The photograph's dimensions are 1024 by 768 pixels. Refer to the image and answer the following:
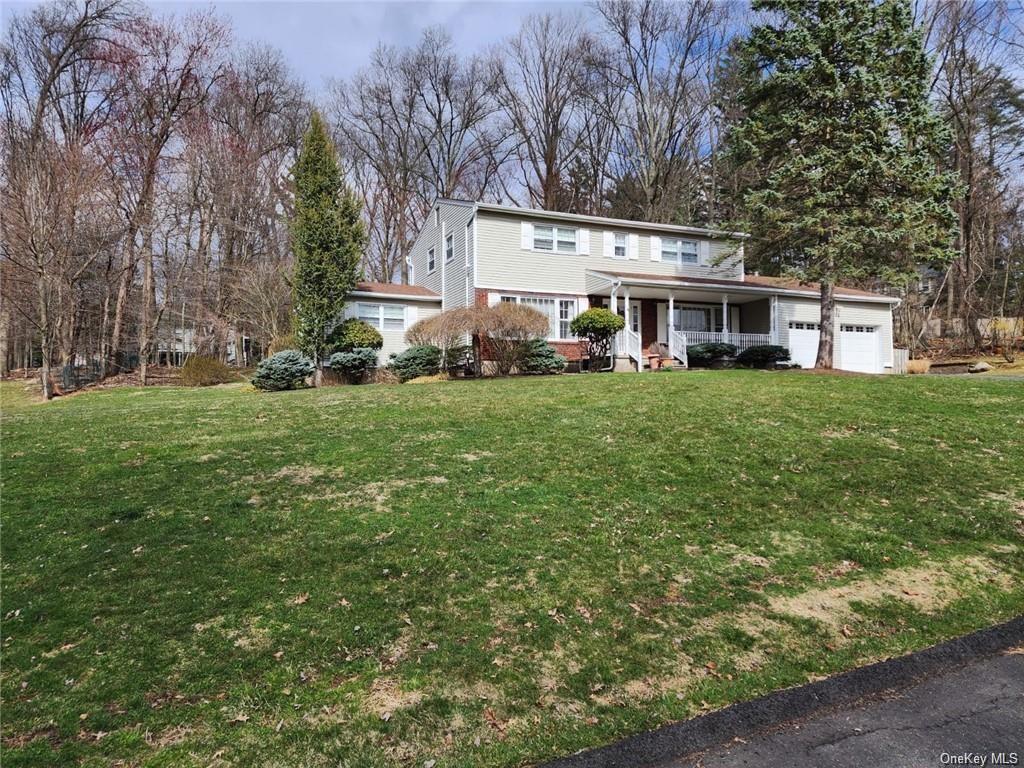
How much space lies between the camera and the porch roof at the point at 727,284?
18.6 m

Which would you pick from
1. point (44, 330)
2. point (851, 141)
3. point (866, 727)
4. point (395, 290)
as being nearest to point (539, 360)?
point (395, 290)

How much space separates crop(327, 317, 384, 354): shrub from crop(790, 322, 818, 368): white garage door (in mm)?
15555

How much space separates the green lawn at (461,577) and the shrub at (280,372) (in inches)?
293

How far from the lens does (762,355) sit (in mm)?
19984

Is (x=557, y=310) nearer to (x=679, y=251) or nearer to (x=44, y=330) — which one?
(x=679, y=251)

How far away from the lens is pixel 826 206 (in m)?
15.3

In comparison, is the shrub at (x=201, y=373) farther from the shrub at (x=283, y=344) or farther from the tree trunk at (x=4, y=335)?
the tree trunk at (x=4, y=335)

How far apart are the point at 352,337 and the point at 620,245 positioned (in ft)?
33.9

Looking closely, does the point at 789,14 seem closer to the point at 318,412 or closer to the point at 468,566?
the point at 318,412

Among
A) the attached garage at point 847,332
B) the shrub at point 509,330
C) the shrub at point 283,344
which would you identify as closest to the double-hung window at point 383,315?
the shrub at point 283,344

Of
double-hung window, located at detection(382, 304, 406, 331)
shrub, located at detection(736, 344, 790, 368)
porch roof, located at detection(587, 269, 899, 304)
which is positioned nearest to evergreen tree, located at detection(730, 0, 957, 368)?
porch roof, located at detection(587, 269, 899, 304)

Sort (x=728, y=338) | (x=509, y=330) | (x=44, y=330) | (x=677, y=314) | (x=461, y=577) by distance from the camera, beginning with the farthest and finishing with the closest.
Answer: (x=677, y=314) → (x=728, y=338) → (x=44, y=330) → (x=509, y=330) → (x=461, y=577)

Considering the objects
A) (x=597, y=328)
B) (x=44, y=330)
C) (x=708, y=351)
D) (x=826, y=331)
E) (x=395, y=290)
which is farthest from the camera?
(x=395, y=290)

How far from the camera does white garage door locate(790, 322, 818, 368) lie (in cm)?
2159
